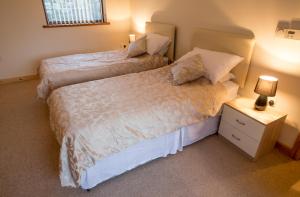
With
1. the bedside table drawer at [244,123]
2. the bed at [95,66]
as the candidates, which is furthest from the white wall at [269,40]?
the bed at [95,66]

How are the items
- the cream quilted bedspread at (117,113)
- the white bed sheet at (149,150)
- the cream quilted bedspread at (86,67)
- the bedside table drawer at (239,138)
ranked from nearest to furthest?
1. the cream quilted bedspread at (117,113)
2. the white bed sheet at (149,150)
3. the bedside table drawer at (239,138)
4. the cream quilted bedspread at (86,67)

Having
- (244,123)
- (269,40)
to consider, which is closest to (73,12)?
(269,40)

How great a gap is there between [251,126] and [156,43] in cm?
204

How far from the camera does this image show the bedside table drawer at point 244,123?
188 centimetres

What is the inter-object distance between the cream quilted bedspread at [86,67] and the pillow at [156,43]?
11 centimetres

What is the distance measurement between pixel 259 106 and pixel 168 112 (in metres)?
0.97

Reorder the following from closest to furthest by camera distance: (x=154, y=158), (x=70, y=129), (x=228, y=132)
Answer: (x=70, y=129) → (x=154, y=158) → (x=228, y=132)

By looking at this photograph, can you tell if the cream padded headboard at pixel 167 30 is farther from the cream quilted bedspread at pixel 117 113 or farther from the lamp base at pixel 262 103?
the lamp base at pixel 262 103

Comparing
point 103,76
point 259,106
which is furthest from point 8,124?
point 259,106

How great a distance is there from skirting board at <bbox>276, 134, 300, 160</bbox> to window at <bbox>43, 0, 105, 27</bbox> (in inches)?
155

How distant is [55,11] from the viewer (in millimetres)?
3773

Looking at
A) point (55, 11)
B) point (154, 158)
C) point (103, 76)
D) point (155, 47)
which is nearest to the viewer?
point (154, 158)

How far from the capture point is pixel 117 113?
1.69 metres

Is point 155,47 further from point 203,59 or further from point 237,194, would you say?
point 237,194
